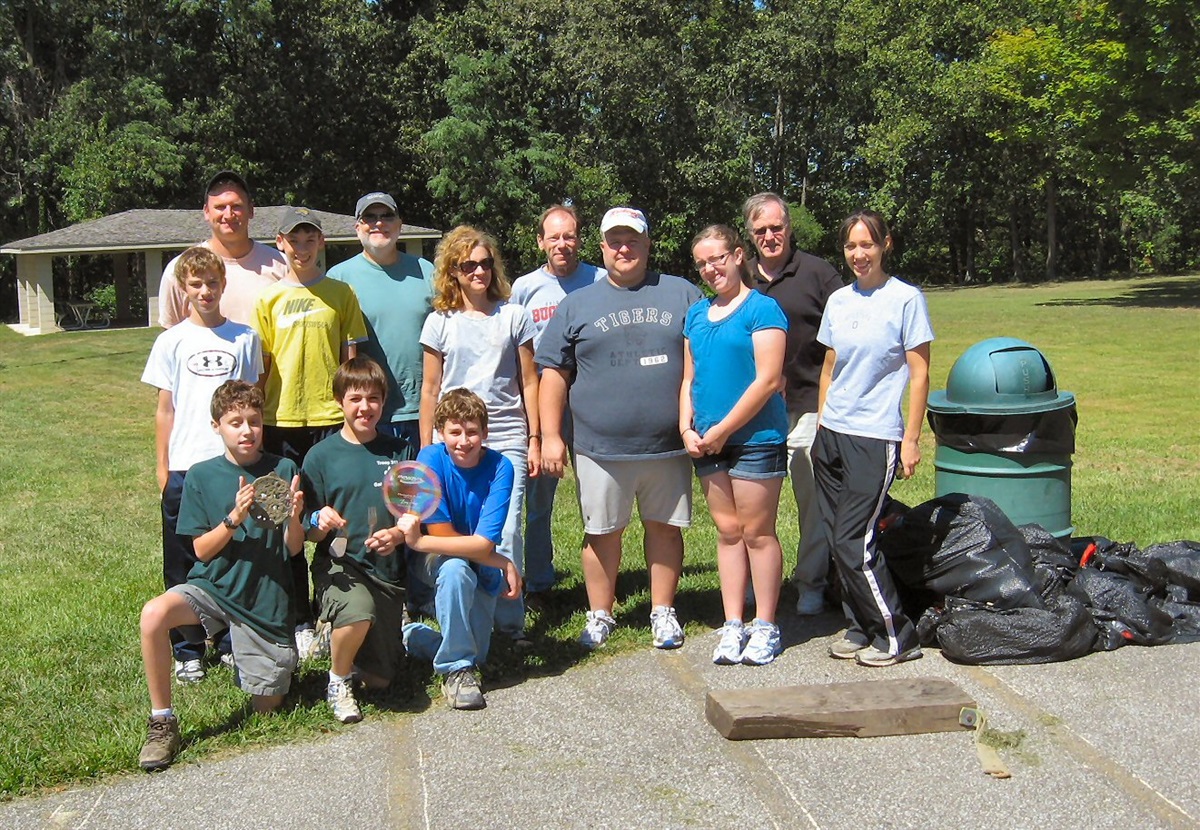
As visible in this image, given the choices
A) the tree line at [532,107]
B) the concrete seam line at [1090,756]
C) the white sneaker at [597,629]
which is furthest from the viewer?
the tree line at [532,107]

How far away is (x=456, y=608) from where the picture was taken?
4320 mm

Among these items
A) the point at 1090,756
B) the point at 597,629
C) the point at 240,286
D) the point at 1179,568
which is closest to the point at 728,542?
the point at 597,629

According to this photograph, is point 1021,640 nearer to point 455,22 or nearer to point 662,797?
point 662,797

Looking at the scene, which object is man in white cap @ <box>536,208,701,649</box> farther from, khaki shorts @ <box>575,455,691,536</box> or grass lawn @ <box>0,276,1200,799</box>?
grass lawn @ <box>0,276,1200,799</box>

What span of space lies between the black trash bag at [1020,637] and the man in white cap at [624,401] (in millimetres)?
1158

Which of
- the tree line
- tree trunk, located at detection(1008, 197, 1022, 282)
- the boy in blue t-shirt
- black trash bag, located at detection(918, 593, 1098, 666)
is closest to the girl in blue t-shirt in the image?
black trash bag, located at detection(918, 593, 1098, 666)

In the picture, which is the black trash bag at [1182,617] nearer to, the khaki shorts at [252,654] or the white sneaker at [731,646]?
the white sneaker at [731,646]

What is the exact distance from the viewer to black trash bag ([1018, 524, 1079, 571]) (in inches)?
203

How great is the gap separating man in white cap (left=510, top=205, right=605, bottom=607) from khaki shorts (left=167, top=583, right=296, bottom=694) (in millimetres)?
1632

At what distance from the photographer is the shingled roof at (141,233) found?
1184 inches

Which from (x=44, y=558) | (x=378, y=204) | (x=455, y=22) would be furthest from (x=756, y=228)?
(x=455, y=22)

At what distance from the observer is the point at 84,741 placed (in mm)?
3930

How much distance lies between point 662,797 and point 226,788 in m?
1.39

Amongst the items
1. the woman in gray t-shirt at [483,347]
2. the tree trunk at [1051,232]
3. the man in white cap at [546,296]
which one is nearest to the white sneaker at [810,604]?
the man in white cap at [546,296]
